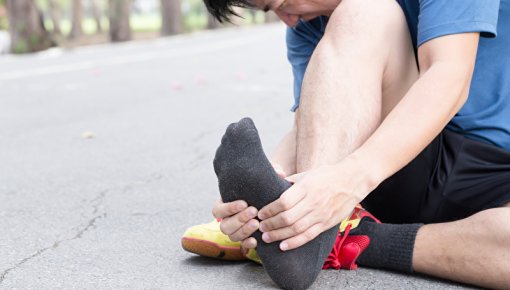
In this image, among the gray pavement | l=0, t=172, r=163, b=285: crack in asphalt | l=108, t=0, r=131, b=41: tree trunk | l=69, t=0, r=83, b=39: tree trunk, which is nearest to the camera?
the gray pavement

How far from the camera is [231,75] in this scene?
992 cm

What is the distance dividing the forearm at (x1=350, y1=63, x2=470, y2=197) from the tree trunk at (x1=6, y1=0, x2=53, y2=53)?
15535mm

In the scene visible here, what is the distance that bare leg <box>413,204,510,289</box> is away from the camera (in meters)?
2.11

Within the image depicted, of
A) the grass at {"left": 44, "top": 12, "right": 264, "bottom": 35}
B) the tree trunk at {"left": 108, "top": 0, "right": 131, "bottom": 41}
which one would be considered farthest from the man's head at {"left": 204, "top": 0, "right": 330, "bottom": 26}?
the grass at {"left": 44, "top": 12, "right": 264, "bottom": 35}

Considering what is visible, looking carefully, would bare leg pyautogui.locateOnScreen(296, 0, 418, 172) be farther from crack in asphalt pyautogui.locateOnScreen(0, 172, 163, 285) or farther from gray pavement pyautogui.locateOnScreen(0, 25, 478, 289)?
crack in asphalt pyautogui.locateOnScreen(0, 172, 163, 285)

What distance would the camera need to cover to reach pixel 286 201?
6.27 feet

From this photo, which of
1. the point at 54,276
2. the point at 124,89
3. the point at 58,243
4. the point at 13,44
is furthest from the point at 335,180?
the point at 13,44

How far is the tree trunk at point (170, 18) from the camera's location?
28.6 metres

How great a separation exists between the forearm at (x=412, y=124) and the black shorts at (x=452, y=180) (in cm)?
19

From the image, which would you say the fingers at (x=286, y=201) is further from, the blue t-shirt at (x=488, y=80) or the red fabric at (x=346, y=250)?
the blue t-shirt at (x=488, y=80)

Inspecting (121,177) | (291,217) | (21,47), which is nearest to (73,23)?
(21,47)

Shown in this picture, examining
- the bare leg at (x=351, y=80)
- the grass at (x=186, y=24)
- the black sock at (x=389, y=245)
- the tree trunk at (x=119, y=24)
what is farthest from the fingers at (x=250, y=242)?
the grass at (x=186, y=24)

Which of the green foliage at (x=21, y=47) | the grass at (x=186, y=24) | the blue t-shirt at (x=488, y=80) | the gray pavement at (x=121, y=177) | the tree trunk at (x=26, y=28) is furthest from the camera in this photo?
the grass at (x=186, y=24)

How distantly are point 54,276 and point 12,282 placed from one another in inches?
4.2
